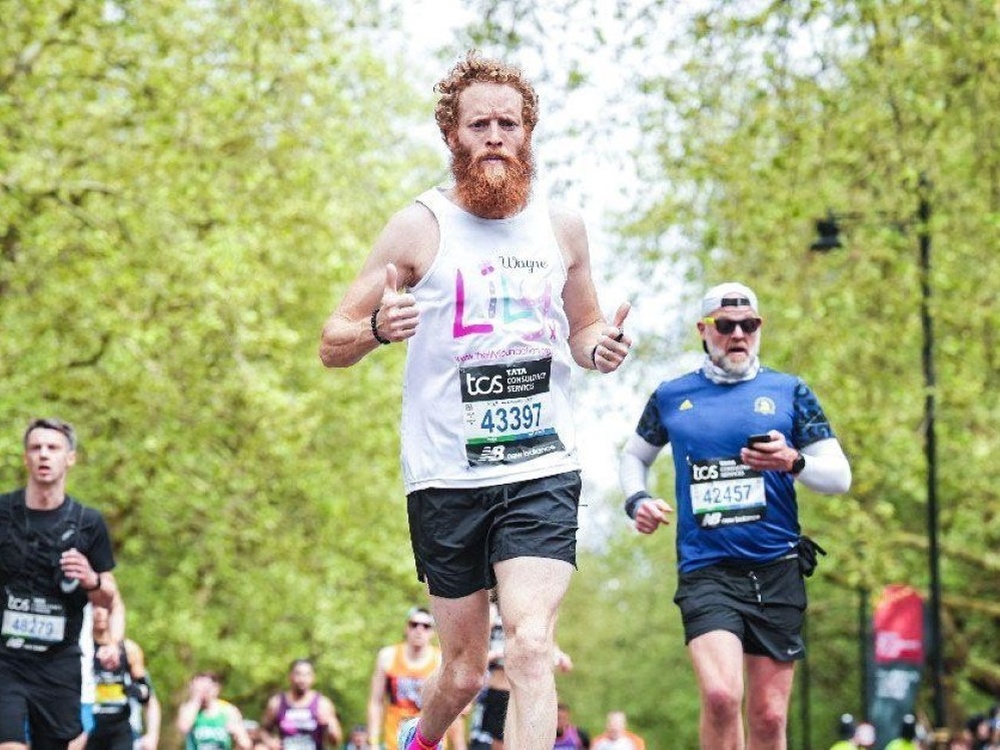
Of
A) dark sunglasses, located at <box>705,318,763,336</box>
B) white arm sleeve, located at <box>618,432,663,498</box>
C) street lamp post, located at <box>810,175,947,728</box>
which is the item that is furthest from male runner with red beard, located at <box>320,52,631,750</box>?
street lamp post, located at <box>810,175,947,728</box>

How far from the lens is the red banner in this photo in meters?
29.7

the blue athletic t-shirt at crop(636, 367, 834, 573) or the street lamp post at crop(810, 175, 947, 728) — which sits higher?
the street lamp post at crop(810, 175, 947, 728)

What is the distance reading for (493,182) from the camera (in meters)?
6.88

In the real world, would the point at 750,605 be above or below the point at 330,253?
below

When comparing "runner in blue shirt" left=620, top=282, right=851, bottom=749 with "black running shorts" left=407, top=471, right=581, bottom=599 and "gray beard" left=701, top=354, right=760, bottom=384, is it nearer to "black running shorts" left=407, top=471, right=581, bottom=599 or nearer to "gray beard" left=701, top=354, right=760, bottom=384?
"gray beard" left=701, top=354, right=760, bottom=384

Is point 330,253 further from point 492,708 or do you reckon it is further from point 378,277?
point 378,277

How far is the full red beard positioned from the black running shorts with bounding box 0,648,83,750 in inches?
Answer: 168

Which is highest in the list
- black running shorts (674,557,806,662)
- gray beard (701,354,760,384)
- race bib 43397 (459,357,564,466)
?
gray beard (701,354,760,384)

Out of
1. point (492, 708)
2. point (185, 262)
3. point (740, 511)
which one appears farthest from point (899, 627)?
point (740, 511)

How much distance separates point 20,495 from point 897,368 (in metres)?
21.9

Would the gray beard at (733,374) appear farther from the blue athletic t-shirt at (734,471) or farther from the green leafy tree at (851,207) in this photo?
the green leafy tree at (851,207)

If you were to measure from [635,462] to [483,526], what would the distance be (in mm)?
2593

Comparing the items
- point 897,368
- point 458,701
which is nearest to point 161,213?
point 897,368

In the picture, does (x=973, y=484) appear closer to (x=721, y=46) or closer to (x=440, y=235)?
(x=721, y=46)
